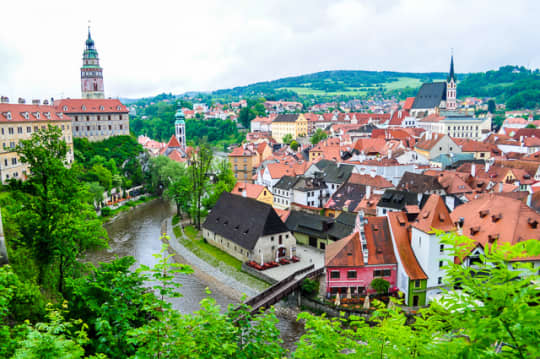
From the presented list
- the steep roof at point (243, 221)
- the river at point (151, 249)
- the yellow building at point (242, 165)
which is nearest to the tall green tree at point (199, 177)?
the river at point (151, 249)

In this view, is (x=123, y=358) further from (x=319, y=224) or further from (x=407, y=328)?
(x=319, y=224)

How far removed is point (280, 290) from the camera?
27625 mm

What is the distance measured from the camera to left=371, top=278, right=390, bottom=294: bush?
27.7 metres

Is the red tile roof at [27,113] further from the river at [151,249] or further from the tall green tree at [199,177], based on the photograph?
the tall green tree at [199,177]

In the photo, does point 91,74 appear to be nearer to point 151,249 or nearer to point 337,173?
point 151,249

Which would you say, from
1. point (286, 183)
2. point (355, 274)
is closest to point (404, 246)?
point (355, 274)

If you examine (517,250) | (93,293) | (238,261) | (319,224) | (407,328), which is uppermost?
(517,250)

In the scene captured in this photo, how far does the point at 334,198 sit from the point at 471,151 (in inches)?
1416

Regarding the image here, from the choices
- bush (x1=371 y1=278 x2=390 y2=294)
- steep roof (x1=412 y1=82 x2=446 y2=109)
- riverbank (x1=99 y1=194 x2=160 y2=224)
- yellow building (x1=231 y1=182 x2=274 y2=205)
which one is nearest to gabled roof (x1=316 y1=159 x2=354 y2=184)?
yellow building (x1=231 y1=182 x2=274 y2=205)

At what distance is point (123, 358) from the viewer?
27.6 ft

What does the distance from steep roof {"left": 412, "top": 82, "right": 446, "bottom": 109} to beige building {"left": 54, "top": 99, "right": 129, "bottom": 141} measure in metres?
83.4

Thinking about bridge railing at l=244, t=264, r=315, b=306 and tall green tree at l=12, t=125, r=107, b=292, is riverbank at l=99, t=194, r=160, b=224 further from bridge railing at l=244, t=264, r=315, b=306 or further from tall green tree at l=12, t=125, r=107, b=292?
tall green tree at l=12, t=125, r=107, b=292

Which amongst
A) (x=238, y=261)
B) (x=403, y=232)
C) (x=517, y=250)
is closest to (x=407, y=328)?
(x=517, y=250)

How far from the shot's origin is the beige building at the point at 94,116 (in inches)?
2763
